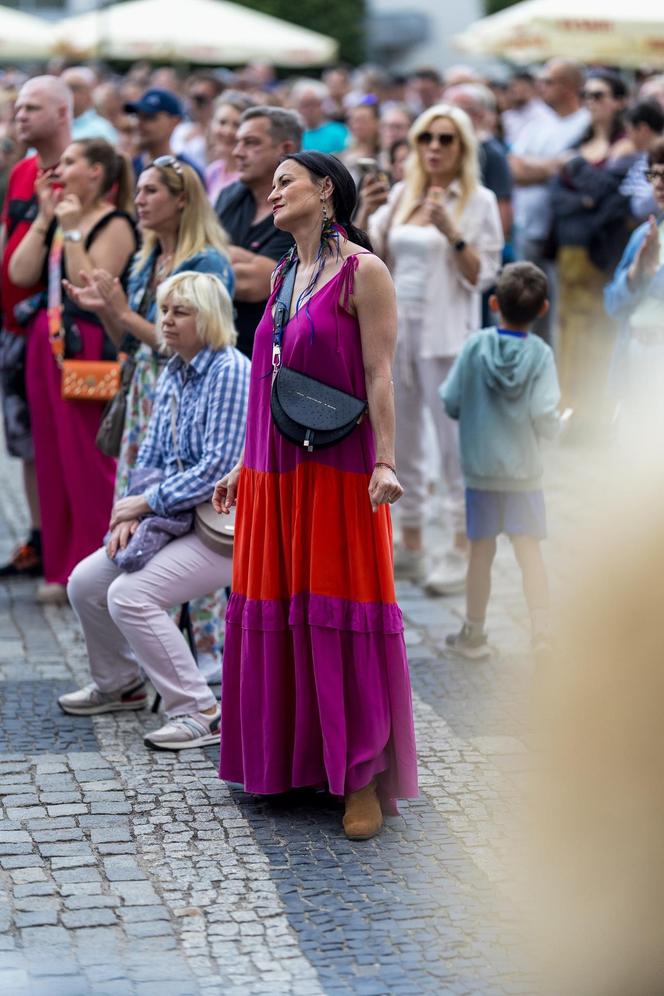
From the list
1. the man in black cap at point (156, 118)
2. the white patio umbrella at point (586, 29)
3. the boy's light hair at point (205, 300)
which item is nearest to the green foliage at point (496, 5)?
the white patio umbrella at point (586, 29)

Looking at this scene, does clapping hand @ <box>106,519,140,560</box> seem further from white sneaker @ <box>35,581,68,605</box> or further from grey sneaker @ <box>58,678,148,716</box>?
white sneaker @ <box>35,581,68,605</box>

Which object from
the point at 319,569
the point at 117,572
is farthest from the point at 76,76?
the point at 319,569

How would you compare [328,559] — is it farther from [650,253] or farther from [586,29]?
[586,29]

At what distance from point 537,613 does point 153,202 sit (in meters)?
2.37

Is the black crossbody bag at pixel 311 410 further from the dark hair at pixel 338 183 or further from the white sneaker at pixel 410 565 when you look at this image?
the white sneaker at pixel 410 565

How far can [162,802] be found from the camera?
580 centimetres

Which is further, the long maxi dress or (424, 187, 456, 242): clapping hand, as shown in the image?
(424, 187, 456, 242): clapping hand

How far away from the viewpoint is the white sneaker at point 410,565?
9.12 metres

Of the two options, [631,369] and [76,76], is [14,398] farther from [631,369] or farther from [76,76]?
[76,76]

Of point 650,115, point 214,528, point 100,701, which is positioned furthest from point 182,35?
point 214,528

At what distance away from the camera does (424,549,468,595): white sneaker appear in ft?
28.7

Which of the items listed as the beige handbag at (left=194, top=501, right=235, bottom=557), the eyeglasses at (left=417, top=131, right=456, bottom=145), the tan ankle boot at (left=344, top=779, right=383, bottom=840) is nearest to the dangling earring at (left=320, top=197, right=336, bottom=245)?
the beige handbag at (left=194, top=501, right=235, bottom=557)

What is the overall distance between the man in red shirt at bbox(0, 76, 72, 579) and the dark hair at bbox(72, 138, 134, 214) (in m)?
0.60

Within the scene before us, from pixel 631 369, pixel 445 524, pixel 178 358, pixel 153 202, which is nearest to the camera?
pixel 178 358
